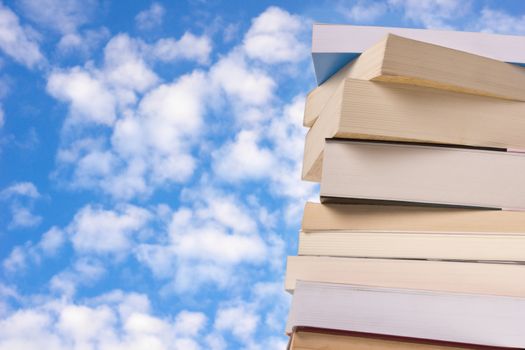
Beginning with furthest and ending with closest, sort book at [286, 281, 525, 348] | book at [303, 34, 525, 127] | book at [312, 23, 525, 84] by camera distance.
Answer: book at [312, 23, 525, 84]
book at [303, 34, 525, 127]
book at [286, 281, 525, 348]

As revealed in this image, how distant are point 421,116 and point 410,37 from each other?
0.19 meters

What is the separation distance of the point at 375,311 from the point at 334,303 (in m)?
0.06

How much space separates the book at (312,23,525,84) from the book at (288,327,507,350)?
0.48 metres

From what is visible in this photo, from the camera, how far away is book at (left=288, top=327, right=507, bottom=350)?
819mm

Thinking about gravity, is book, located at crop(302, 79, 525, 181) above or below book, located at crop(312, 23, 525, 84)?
below

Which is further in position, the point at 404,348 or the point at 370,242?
the point at 370,242

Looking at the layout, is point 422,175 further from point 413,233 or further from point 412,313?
point 412,313

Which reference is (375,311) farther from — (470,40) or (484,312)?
(470,40)

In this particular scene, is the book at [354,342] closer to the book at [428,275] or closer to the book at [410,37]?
the book at [428,275]

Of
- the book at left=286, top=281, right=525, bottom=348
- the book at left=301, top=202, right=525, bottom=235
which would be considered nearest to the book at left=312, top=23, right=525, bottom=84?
the book at left=301, top=202, right=525, bottom=235

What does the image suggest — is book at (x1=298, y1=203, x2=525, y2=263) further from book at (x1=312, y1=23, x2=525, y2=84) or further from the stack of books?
book at (x1=312, y1=23, x2=525, y2=84)

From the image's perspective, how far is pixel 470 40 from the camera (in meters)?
1.07

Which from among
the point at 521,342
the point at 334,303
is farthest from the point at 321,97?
the point at 521,342

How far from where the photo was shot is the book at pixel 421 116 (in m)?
0.92
